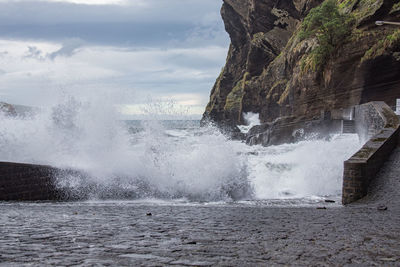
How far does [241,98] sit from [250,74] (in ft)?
13.1

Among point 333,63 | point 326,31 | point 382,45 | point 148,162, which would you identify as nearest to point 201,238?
point 148,162

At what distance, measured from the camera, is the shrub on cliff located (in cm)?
3014

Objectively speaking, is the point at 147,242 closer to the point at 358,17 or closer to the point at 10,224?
the point at 10,224

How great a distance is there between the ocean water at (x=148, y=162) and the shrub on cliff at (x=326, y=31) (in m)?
16.6

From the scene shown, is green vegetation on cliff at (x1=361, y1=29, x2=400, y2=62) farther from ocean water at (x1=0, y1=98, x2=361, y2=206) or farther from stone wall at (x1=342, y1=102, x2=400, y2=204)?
ocean water at (x1=0, y1=98, x2=361, y2=206)

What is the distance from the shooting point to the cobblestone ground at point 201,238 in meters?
3.60

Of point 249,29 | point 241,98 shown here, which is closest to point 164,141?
point 241,98

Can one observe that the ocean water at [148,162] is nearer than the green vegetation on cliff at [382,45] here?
Yes

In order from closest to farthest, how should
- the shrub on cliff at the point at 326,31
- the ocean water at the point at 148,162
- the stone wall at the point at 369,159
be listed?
the stone wall at the point at 369,159 → the ocean water at the point at 148,162 → the shrub on cliff at the point at 326,31

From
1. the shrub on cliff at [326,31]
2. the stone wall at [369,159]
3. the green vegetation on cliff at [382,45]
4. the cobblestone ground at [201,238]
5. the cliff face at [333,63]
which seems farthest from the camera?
the shrub on cliff at [326,31]

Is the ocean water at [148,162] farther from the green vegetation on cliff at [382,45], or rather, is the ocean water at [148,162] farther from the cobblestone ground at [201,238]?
the green vegetation on cliff at [382,45]

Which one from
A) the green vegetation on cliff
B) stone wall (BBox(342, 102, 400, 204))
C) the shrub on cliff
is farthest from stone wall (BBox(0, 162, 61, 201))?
the shrub on cliff

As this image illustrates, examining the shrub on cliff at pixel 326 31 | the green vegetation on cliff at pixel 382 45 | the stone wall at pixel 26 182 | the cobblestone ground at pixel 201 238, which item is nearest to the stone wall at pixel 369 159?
the cobblestone ground at pixel 201 238

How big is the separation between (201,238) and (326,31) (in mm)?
29761
